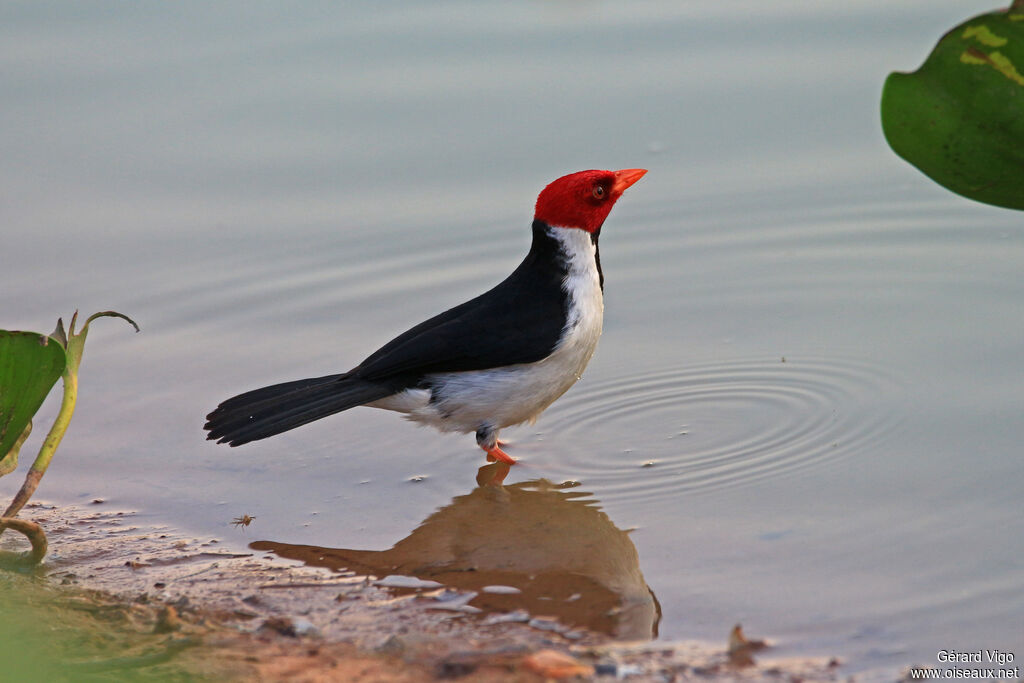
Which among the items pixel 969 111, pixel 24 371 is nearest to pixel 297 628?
pixel 24 371

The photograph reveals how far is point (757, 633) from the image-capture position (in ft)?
13.2

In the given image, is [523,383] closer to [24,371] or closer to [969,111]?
[24,371]

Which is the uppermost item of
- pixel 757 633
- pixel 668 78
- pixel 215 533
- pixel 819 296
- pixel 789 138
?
pixel 668 78

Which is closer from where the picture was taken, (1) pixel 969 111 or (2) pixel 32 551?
(1) pixel 969 111

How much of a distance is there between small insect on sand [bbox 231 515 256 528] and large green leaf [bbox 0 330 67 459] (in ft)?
3.62

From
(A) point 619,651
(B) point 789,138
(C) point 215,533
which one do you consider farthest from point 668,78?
(A) point 619,651

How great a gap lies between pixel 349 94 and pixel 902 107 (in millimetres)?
6398

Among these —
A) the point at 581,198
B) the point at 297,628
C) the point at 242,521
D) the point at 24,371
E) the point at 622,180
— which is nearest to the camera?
the point at 297,628

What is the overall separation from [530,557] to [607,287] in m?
2.85

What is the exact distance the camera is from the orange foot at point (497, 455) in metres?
5.66

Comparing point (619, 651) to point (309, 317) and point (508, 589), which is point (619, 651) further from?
point (309, 317)

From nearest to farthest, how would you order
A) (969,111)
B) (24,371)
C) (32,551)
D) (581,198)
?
1. (969,111)
2. (24,371)
3. (32,551)
4. (581,198)

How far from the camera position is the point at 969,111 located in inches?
134

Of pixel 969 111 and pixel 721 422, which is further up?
pixel 969 111
